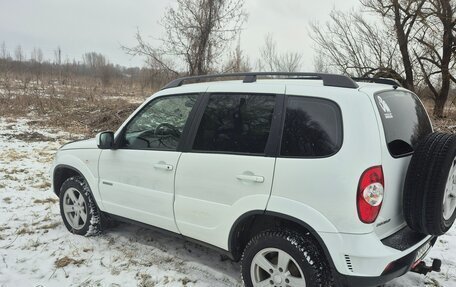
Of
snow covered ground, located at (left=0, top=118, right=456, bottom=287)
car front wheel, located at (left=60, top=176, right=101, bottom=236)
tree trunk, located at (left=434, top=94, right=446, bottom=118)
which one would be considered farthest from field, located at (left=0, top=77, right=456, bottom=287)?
tree trunk, located at (left=434, top=94, right=446, bottom=118)

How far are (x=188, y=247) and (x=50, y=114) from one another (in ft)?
45.4

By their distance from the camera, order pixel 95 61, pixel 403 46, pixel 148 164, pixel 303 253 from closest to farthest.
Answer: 1. pixel 303 253
2. pixel 148 164
3. pixel 403 46
4. pixel 95 61

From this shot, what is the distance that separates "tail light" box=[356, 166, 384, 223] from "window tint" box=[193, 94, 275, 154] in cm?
76

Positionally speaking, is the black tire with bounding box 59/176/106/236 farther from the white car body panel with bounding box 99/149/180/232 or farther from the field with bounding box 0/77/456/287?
the white car body panel with bounding box 99/149/180/232

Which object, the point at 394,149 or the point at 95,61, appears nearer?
the point at 394,149

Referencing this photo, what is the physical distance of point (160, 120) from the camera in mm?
3666

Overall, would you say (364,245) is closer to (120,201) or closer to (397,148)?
(397,148)

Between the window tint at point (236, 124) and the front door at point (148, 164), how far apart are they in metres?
0.26

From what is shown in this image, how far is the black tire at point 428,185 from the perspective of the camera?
2.51 m

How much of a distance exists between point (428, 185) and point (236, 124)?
145 cm

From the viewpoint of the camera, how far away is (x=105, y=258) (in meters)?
3.80

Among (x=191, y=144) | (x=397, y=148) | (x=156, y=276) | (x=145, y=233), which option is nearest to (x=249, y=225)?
(x=191, y=144)

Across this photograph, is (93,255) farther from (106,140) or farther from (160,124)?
(160,124)

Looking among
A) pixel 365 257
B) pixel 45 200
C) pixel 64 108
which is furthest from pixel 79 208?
pixel 64 108
